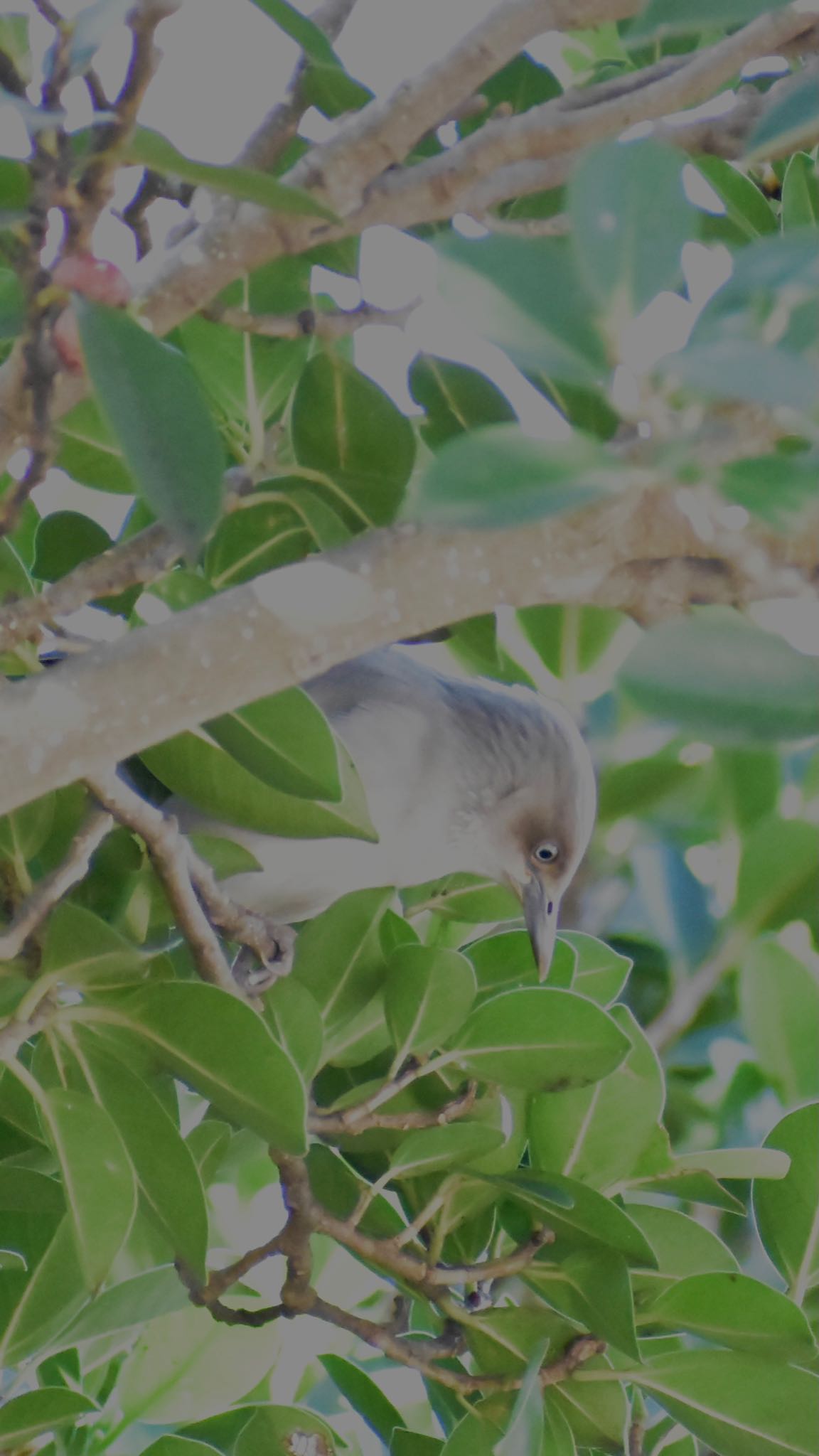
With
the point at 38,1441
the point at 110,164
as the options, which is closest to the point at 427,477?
the point at 110,164

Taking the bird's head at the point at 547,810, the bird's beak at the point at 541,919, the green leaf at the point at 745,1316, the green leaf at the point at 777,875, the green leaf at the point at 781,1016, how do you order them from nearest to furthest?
the green leaf at the point at 745,1316 → the bird's beak at the point at 541,919 → the green leaf at the point at 781,1016 → the green leaf at the point at 777,875 → the bird's head at the point at 547,810

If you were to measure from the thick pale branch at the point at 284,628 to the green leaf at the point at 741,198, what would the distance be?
2.06 feet

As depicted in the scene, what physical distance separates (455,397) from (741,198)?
1.18 ft

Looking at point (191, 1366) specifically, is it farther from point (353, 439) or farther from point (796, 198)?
point (796, 198)

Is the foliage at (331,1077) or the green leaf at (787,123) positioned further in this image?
the foliage at (331,1077)

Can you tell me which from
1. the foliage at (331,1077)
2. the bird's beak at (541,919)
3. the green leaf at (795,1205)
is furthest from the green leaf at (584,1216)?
the bird's beak at (541,919)

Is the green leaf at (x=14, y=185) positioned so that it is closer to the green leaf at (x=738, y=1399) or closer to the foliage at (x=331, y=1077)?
the foliage at (x=331, y=1077)

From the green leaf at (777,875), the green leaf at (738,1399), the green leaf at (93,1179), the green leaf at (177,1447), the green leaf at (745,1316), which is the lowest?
the green leaf at (777,875)

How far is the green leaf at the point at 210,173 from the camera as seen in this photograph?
0.96 m

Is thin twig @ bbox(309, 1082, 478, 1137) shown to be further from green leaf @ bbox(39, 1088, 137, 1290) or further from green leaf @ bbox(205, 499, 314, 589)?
green leaf @ bbox(205, 499, 314, 589)

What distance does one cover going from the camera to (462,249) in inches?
28.9

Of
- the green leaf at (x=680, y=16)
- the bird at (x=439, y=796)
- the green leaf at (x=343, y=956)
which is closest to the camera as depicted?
the green leaf at (x=680, y=16)

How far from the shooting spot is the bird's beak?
1.81m

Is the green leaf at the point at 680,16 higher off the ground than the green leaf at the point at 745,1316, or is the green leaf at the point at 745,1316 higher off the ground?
the green leaf at the point at 680,16
